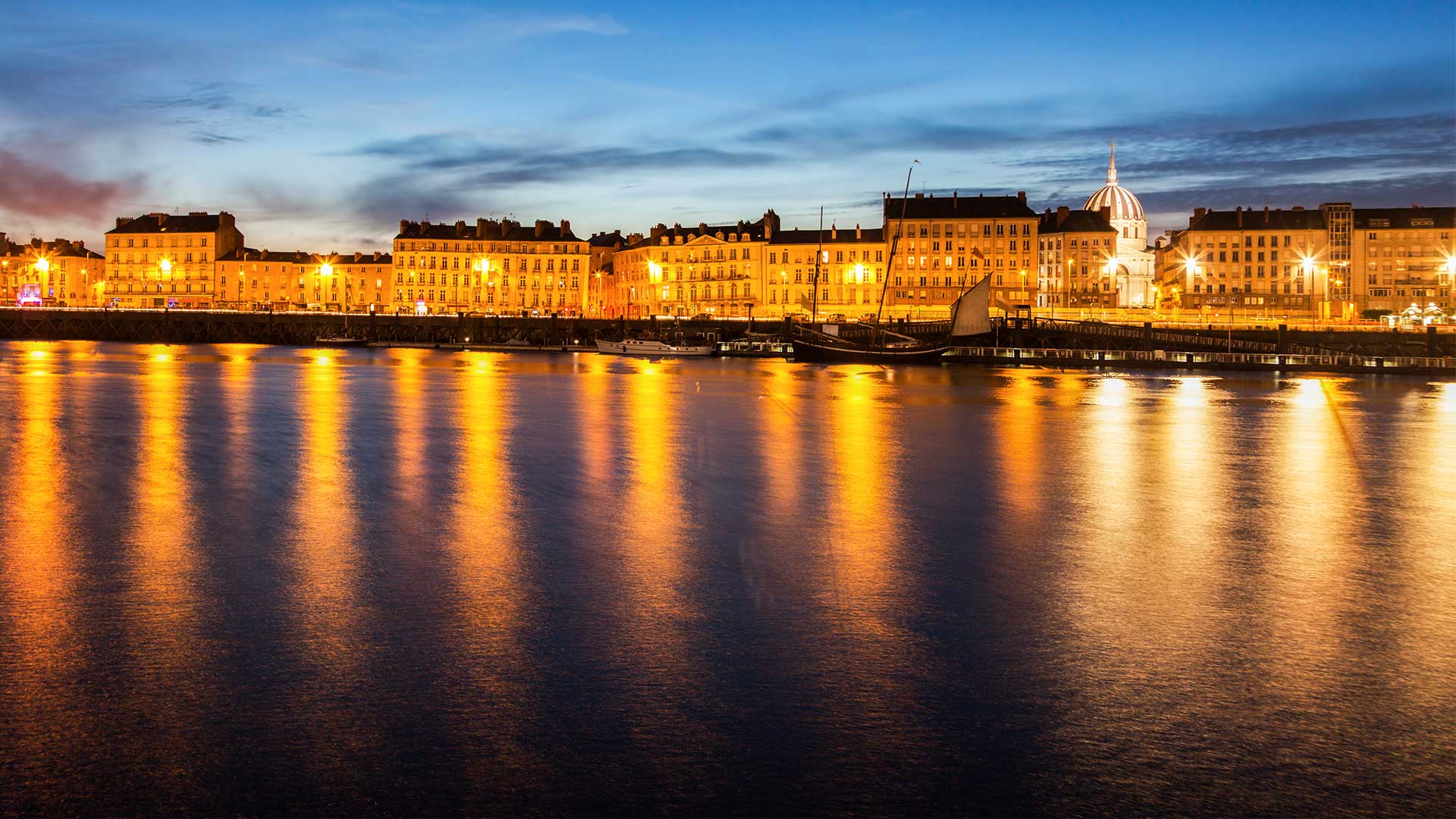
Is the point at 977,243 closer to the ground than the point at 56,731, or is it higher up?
higher up

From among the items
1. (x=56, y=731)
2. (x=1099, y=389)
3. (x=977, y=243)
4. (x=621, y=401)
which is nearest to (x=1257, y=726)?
(x=56, y=731)

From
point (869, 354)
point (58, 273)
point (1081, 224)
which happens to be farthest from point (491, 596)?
point (58, 273)

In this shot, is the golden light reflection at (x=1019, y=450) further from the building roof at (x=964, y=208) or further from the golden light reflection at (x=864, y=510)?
the building roof at (x=964, y=208)

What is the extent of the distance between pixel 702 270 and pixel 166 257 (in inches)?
3019

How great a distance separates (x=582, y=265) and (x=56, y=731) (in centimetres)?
15710

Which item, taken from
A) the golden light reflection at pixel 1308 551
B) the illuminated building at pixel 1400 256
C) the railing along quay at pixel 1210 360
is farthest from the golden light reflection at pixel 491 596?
the illuminated building at pixel 1400 256

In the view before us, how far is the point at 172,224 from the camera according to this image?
168 meters

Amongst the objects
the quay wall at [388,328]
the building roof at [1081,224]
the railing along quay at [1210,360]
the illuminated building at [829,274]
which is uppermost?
the building roof at [1081,224]

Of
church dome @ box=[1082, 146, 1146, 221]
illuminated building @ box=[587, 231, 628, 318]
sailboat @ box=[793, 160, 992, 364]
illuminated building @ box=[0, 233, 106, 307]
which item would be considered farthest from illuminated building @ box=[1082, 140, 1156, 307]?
illuminated building @ box=[0, 233, 106, 307]

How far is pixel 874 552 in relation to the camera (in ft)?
40.7

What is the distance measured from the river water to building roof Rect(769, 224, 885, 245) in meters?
124

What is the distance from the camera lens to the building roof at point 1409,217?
481 feet

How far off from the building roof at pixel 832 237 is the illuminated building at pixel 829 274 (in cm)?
9

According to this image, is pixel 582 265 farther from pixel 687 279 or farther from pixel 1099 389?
pixel 1099 389
